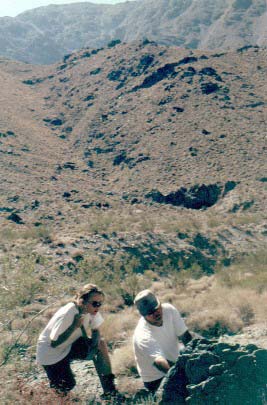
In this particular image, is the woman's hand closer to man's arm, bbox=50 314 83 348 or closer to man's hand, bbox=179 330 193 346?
man's arm, bbox=50 314 83 348

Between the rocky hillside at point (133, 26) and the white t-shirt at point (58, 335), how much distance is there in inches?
3273

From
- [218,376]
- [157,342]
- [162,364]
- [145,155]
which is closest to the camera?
[218,376]

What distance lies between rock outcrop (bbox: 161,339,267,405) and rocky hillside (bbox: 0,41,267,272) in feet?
40.1

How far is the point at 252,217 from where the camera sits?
23.2m

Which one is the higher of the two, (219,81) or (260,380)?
(260,380)

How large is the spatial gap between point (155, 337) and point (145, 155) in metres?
28.2

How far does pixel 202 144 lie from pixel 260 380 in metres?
28.1

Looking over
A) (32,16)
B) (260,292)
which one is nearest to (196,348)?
(260,292)

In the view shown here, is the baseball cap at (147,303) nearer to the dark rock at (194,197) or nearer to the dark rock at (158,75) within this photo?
the dark rock at (194,197)

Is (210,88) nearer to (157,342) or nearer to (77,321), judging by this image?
(77,321)

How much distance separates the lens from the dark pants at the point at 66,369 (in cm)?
560

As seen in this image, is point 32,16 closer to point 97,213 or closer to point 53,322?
point 97,213

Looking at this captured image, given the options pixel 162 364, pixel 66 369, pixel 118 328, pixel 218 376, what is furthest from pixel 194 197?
pixel 218 376

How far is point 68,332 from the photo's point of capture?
17.9 feet
